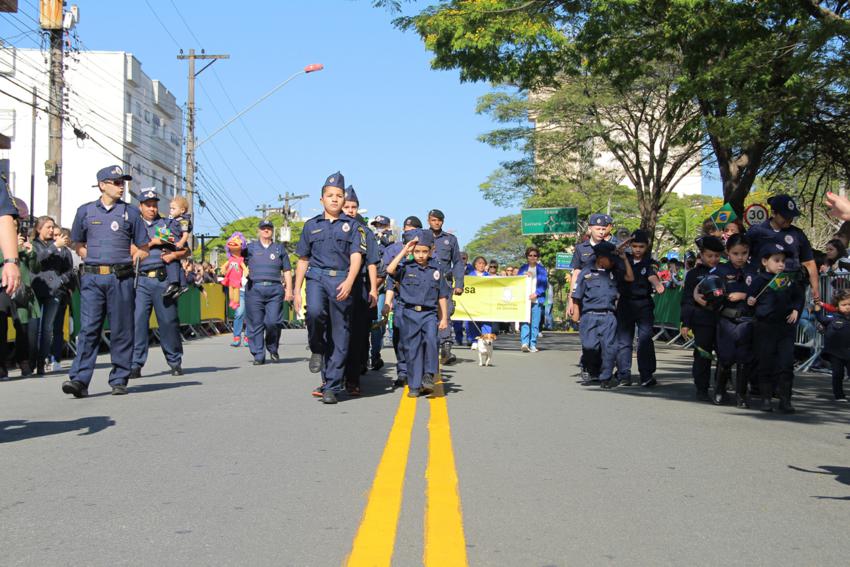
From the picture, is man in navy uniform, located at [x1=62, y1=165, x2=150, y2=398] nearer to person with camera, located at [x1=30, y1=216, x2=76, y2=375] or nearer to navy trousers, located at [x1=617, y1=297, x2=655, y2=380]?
person with camera, located at [x1=30, y1=216, x2=76, y2=375]

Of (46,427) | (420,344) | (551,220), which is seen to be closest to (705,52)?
(420,344)

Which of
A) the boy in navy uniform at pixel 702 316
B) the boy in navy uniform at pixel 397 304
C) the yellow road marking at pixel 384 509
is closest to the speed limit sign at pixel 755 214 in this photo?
the boy in navy uniform at pixel 702 316

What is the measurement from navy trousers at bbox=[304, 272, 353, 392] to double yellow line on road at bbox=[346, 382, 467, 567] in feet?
6.42

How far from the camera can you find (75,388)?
980cm

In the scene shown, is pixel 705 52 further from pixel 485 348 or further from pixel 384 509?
pixel 384 509

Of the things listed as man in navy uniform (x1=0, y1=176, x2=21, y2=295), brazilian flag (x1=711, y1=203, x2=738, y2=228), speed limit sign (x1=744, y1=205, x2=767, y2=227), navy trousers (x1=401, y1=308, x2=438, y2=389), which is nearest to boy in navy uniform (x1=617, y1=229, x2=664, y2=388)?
brazilian flag (x1=711, y1=203, x2=738, y2=228)

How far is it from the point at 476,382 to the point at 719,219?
3449 mm

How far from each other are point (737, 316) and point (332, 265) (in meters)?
3.89

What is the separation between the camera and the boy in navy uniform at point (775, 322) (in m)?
9.71

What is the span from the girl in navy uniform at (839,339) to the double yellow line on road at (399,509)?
5.46 meters

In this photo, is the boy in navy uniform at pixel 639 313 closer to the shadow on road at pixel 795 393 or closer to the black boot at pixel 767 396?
the shadow on road at pixel 795 393

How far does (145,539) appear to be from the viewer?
452 cm

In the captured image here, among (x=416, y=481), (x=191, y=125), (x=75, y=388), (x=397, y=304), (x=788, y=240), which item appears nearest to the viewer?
(x=416, y=481)

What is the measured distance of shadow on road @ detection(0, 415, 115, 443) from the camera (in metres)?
7.45
